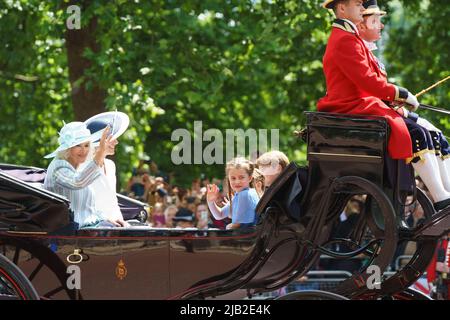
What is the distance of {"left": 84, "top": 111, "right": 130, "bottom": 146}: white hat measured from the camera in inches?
263

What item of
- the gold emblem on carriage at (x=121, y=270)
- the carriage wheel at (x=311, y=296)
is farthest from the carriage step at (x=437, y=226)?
the gold emblem on carriage at (x=121, y=270)

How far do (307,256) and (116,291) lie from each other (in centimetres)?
114

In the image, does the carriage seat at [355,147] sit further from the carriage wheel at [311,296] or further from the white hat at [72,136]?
the white hat at [72,136]

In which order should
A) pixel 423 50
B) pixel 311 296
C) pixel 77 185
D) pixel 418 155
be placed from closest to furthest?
pixel 311 296 → pixel 418 155 → pixel 77 185 → pixel 423 50

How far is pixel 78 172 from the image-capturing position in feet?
20.6

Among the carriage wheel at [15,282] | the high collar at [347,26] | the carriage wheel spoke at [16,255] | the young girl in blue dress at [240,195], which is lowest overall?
the carriage wheel at [15,282]

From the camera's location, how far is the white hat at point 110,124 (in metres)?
6.67

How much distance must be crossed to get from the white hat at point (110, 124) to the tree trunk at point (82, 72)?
212 inches

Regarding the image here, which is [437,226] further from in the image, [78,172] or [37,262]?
[37,262]

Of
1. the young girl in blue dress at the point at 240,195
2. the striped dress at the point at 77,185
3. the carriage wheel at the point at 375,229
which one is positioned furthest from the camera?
the young girl in blue dress at the point at 240,195

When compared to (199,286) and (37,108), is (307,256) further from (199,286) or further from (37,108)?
(37,108)

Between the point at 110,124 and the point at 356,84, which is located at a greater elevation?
the point at 356,84

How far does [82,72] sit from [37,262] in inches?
283

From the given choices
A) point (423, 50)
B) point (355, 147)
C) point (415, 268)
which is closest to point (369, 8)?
point (355, 147)
